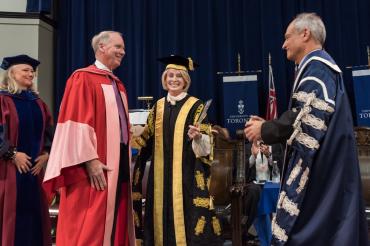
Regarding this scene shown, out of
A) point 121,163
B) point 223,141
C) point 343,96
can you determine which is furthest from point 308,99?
point 223,141

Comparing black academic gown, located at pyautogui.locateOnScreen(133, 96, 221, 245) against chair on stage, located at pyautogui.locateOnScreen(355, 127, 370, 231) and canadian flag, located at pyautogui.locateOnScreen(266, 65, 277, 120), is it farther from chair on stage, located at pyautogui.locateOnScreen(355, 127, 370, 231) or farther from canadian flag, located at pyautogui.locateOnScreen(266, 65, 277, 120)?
canadian flag, located at pyautogui.locateOnScreen(266, 65, 277, 120)

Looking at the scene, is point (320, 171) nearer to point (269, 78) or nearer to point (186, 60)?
point (186, 60)

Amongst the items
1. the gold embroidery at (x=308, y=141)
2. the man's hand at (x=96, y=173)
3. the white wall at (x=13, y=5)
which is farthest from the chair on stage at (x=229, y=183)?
the white wall at (x=13, y=5)

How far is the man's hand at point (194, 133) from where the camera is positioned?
2824mm

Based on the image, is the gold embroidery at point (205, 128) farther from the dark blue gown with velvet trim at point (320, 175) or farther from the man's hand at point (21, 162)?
the man's hand at point (21, 162)

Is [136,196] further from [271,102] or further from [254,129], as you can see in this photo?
[271,102]

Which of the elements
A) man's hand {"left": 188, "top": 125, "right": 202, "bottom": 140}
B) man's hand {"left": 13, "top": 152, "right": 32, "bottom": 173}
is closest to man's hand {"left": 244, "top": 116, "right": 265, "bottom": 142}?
man's hand {"left": 188, "top": 125, "right": 202, "bottom": 140}

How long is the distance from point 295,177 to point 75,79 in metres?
1.38

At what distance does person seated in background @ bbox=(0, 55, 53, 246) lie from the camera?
3000mm

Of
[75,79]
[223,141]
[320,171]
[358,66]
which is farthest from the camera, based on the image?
[358,66]

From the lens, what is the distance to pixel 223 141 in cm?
474

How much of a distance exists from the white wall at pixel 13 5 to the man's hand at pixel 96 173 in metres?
5.12

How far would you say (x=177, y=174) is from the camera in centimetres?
299

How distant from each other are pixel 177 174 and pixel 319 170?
46.8 inches
